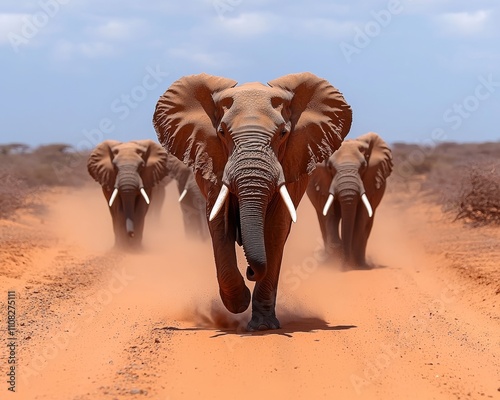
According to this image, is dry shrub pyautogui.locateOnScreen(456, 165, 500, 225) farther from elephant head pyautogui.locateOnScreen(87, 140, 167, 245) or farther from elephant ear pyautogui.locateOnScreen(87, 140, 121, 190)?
elephant ear pyautogui.locateOnScreen(87, 140, 121, 190)

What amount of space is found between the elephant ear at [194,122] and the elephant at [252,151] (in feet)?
0.04

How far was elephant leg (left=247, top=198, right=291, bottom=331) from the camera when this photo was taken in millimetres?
9867

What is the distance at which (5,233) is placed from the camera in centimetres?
2100

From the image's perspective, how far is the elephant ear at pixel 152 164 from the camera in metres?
21.2

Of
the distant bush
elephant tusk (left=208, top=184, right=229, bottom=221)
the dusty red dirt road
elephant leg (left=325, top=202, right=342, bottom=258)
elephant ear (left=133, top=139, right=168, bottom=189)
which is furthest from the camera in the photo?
the distant bush

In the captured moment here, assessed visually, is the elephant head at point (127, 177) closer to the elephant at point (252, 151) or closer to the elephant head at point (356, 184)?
the elephant head at point (356, 184)

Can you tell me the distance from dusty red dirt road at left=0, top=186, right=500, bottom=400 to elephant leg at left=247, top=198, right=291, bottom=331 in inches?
8.0

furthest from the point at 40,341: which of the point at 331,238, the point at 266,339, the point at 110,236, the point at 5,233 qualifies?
the point at 110,236

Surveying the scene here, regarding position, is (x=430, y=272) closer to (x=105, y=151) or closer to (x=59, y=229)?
(x=105, y=151)

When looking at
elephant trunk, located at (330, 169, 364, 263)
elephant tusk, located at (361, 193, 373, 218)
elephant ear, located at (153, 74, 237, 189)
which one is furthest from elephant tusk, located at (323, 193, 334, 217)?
elephant ear, located at (153, 74, 237, 189)

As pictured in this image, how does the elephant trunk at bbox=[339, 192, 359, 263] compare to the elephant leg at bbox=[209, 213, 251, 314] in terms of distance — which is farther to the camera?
the elephant trunk at bbox=[339, 192, 359, 263]

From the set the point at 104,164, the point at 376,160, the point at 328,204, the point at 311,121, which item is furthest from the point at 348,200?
the point at 104,164

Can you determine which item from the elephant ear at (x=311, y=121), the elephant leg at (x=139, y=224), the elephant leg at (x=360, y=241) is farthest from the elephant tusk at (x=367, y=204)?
the elephant leg at (x=139, y=224)

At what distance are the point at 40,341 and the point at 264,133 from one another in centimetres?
301
